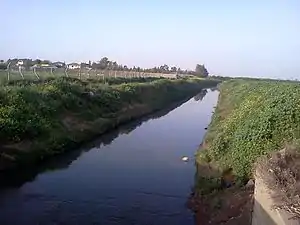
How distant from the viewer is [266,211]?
8.98m

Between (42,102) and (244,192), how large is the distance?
16.5 metres

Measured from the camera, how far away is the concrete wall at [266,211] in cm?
780

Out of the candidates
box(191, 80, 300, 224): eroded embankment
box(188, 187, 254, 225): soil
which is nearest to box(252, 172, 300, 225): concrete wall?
box(188, 187, 254, 225): soil

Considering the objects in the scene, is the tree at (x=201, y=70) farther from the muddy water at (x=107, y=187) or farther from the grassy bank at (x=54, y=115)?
the muddy water at (x=107, y=187)

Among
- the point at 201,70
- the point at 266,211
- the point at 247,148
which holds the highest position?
the point at 201,70

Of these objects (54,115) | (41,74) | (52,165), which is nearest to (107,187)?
(52,165)

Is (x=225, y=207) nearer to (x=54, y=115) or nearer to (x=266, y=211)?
(x=266, y=211)

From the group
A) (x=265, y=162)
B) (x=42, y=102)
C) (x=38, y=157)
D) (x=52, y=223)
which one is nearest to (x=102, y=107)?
(x=42, y=102)

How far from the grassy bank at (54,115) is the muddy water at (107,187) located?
113 centimetres

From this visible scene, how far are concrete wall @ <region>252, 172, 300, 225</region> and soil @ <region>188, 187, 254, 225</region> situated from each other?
60.3 inches

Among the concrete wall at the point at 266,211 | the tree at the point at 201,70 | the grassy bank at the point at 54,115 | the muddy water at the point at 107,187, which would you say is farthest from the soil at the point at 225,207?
the tree at the point at 201,70

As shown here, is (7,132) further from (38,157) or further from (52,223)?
(52,223)

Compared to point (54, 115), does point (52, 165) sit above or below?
below

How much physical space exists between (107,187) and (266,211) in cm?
890
